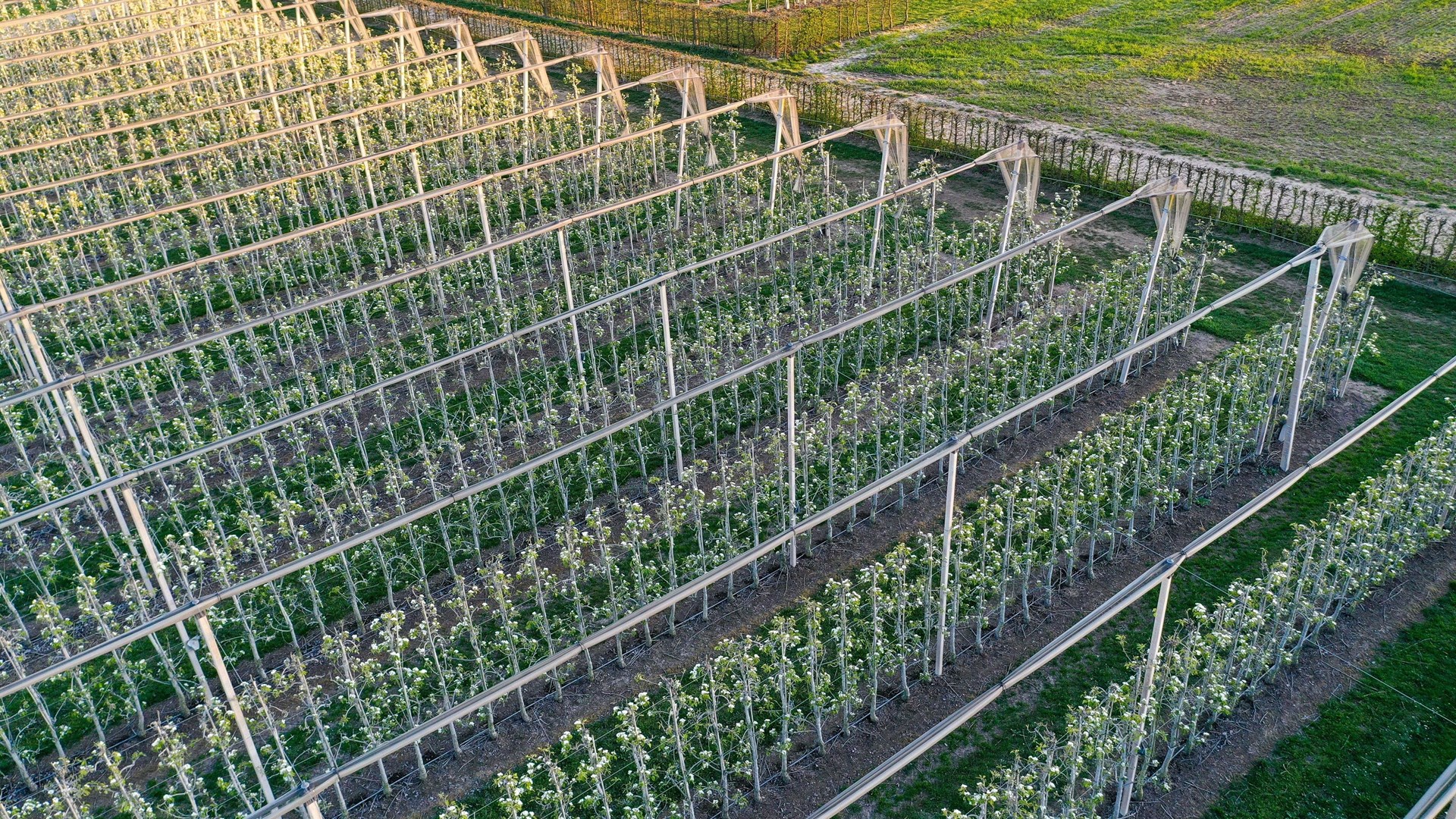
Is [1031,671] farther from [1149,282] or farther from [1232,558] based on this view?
[1149,282]

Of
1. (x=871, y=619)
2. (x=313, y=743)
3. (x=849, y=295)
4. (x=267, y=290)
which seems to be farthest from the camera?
(x=267, y=290)

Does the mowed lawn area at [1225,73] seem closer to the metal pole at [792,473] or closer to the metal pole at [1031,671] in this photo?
the metal pole at [792,473]

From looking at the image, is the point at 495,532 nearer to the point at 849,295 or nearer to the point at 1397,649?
the point at 849,295

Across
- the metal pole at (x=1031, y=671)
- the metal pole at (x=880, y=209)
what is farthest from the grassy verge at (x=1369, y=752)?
the metal pole at (x=880, y=209)

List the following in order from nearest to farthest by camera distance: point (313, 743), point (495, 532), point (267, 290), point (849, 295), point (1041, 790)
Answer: point (1041, 790), point (313, 743), point (495, 532), point (849, 295), point (267, 290)

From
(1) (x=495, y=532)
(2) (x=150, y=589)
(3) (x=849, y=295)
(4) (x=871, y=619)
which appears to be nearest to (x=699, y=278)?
(3) (x=849, y=295)
